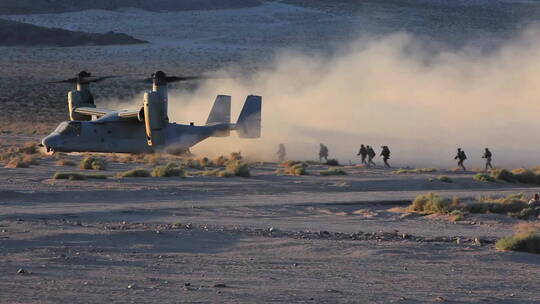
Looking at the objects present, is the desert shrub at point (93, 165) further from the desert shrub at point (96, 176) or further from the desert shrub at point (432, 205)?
the desert shrub at point (432, 205)

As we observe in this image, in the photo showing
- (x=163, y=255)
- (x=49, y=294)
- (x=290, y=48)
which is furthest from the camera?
(x=290, y=48)

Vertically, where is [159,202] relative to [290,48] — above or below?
below

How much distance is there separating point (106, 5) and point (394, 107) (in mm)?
88795

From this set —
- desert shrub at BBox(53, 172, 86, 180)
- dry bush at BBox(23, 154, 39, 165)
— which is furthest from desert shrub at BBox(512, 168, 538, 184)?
dry bush at BBox(23, 154, 39, 165)

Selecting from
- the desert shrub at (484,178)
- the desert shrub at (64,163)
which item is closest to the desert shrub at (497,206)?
the desert shrub at (484,178)

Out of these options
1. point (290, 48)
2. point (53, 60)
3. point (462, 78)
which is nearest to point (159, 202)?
point (462, 78)

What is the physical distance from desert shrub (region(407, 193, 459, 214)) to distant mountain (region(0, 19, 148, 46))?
102 metres

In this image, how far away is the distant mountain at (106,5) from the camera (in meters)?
152

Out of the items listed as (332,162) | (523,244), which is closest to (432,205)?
(523,244)

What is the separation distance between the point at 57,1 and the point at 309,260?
142700 millimetres

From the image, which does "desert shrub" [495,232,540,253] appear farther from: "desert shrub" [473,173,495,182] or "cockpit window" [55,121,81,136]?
"cockpit window" [55,121,81,136]

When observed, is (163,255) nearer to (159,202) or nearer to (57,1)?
(159,202)

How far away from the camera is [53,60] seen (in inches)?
4609

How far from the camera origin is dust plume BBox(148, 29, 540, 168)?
61.9m
